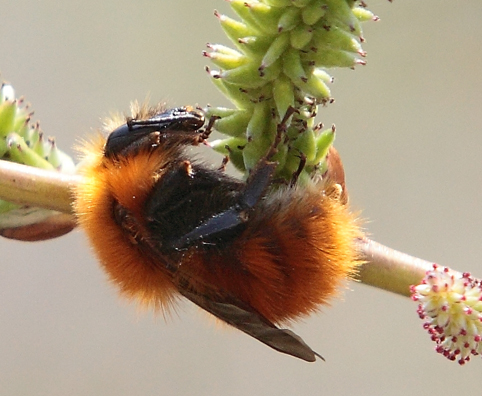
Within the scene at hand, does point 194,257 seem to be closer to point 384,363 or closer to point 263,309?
point 263,309

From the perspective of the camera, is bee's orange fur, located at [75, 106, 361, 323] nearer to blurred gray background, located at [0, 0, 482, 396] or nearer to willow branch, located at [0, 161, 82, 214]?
willow branch, located at [0, 161, 82, 214]

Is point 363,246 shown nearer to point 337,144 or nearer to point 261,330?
point 261,330

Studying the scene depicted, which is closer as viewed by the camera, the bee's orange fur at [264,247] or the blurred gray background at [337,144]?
the bee's orange fur at [264,247]

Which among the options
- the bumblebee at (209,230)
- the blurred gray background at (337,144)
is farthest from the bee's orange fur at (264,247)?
the blurred gray background at (337,144)

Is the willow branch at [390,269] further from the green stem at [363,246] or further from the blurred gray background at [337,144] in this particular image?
the blurred gray background at [337,144]

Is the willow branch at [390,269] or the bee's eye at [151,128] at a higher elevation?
the bee's eye at [151,128]

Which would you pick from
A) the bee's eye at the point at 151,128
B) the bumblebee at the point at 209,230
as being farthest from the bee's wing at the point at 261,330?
the bee's eye at the point at 151,128

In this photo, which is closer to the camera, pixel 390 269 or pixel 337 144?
pixel 390 269

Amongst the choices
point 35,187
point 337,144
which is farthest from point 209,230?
point 337,144
